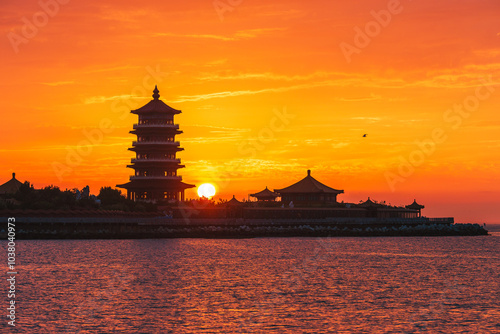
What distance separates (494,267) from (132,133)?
285 feet

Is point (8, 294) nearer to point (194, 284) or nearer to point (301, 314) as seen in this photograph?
point (194, 284)

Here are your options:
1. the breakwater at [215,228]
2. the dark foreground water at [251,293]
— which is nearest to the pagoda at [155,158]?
the breakwater at [215,228]

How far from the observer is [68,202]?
12588 centimetres

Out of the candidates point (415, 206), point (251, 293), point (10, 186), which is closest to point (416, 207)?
point (415, 206)

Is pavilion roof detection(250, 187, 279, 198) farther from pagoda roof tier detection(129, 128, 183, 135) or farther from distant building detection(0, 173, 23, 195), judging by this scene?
distant building detection(0, 173, 23, 195)

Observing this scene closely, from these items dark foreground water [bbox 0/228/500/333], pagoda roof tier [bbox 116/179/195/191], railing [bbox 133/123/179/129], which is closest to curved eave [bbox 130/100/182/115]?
railing [bbox 133/123/179/129]

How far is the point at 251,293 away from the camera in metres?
52.7

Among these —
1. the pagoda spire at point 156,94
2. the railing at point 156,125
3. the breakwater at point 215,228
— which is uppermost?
the pagoda spire at point 156,94

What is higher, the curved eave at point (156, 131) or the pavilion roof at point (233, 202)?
the curved eave at point (156, 131)

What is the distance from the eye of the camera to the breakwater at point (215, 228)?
116312mm

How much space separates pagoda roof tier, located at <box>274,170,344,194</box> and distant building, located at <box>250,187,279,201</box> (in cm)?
562

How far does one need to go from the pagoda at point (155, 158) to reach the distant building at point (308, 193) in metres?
20.6

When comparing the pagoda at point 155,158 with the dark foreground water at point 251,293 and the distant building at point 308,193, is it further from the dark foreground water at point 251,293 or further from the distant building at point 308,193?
the dark foreground water at point 251,293

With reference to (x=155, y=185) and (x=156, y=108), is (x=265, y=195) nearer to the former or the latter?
(x=155, y=185)
